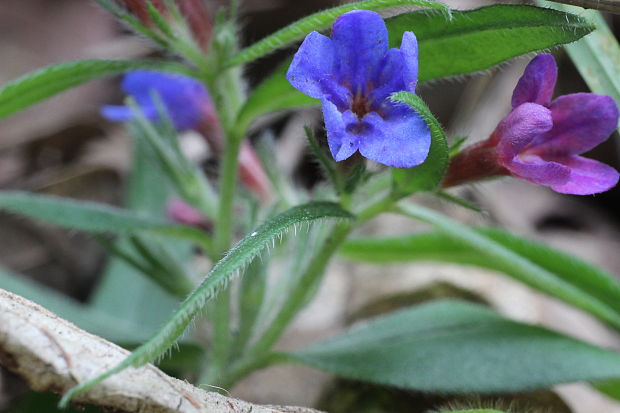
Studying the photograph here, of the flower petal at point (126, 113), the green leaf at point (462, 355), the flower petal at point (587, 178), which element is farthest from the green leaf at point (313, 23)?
the green leaf at point (462, 355)

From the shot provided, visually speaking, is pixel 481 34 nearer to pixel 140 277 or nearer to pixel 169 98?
pixel 169 98

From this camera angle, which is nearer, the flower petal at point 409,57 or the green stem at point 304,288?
the flower petal at point 409,57

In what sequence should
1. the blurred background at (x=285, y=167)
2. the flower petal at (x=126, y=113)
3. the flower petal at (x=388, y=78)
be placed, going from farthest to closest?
the blurred background at (x=285, y=167) → the flower petal at (x=126, y=113) → the flower petal at (x=388, y=78)

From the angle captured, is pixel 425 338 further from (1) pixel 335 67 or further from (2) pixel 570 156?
(1) pixel 335 67

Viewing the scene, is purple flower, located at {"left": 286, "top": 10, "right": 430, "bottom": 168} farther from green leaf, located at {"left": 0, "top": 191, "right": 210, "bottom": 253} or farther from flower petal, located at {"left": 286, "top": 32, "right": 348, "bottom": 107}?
green leaf, located at {"left": 0, "top": 191, "right": 210, "bottom": 253}

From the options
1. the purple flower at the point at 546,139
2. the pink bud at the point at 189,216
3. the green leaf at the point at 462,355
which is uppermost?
the pink bud at the point at 189,216

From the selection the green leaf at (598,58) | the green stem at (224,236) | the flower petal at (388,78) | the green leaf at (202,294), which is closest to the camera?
the green leaf at (202,294)

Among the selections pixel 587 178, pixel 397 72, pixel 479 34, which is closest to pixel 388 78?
pixel 397 72

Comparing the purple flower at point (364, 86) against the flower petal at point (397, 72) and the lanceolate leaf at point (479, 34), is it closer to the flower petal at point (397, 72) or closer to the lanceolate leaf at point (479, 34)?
the flower petal at point (397, 72)
